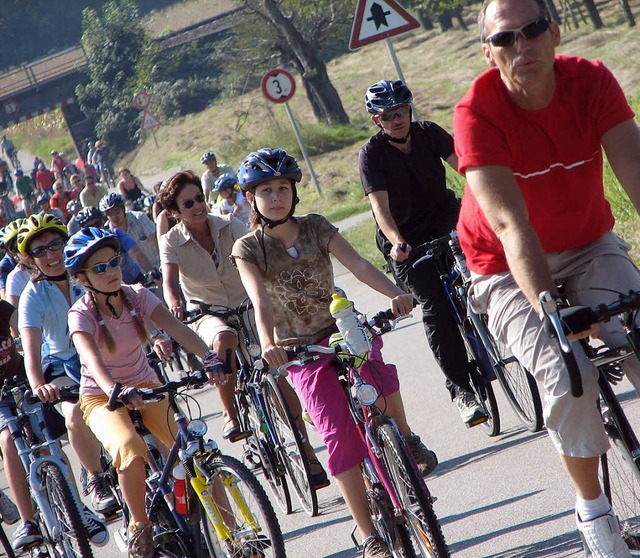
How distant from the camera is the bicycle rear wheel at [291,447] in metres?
6.19

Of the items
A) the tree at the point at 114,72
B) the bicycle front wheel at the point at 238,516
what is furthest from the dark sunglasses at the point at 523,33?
the tree at the point at 114,72

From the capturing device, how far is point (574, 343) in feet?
11.6

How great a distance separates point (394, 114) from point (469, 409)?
75.5 inches

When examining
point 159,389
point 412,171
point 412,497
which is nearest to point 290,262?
point 159,389

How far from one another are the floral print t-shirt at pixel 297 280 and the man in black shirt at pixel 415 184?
54.2 inches

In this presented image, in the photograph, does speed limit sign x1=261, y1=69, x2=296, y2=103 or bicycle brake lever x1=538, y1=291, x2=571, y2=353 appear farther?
speed limit sign x1=261, y1=69, x2=296, y2=103

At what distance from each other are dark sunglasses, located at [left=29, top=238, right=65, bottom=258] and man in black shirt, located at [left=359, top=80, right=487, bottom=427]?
1.95 m

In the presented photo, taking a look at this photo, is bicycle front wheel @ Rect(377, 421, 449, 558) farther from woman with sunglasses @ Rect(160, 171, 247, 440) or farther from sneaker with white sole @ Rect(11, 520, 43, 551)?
woman with sunglasses @ Rect(160, 171, 247, 440)

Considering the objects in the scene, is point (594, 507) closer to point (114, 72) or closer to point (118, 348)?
point (118, 348)

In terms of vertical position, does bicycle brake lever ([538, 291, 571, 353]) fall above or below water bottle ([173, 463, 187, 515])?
above

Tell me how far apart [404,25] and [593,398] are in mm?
7984

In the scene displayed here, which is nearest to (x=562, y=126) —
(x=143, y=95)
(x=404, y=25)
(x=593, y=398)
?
(x=593, y=398)

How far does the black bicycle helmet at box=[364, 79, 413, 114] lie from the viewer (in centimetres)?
671

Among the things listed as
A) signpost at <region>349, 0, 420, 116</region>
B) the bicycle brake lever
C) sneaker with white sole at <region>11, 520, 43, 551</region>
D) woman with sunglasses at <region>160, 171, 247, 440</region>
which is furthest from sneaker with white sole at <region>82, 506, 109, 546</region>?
signpost at <region>349, 0, 420, 116</region>
